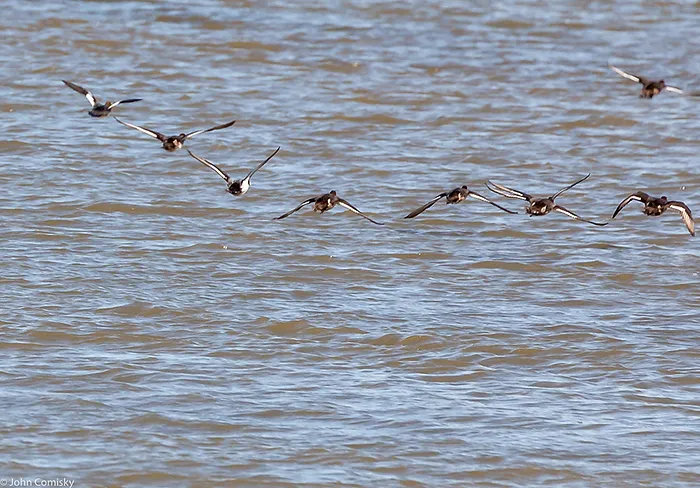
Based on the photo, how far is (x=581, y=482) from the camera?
28.6ft

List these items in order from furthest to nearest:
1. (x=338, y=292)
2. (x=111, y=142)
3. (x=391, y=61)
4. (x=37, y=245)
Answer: (x=391, y=61), (x=111, y=142), (x=37, y=245), (x=338, y=292)

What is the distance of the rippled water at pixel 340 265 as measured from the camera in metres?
9.09

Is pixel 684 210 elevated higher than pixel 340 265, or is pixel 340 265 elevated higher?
pixel 684 210

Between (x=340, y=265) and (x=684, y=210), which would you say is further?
(x=684, y=210)

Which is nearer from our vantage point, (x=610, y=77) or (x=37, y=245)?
(x=37, y=245)

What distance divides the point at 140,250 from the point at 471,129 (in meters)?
6.30

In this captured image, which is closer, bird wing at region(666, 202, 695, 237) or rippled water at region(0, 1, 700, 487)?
rippled water at region(0, 1, 700, 487)

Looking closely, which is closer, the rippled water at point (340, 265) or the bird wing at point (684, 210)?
the rippled water at point (340, 265)

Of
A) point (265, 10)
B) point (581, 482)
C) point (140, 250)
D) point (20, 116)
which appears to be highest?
point (265, 10)

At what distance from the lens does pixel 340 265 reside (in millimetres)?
12844

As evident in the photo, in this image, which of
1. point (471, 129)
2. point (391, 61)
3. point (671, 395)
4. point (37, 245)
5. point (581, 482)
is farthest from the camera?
point (391, 61)

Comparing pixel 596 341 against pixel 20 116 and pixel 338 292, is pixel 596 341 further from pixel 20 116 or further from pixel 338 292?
pixel 20 116

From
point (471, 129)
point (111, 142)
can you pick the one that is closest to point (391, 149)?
point (471, 129)

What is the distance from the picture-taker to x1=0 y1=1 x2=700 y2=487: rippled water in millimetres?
9094
